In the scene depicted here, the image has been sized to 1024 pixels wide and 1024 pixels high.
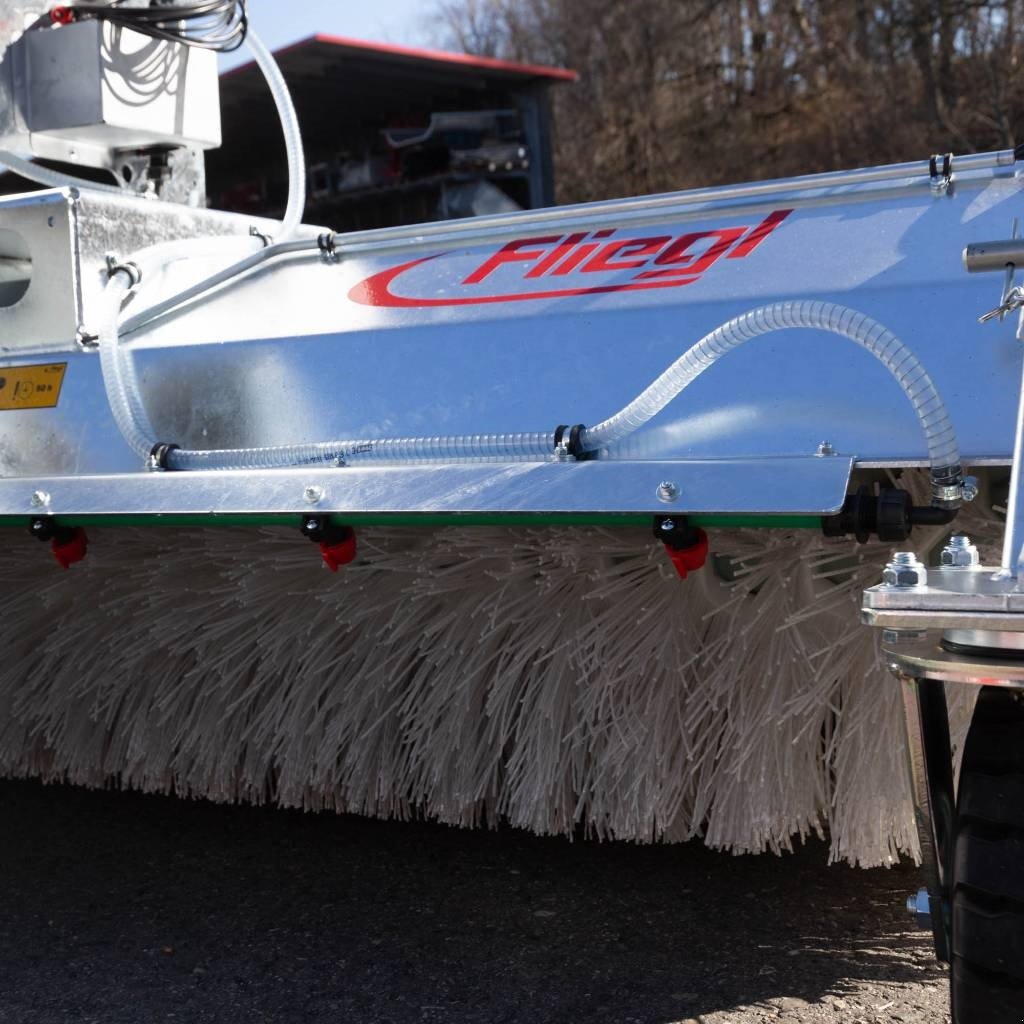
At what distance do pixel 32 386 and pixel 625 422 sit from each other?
124 cm

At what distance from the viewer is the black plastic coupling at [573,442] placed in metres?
1.75

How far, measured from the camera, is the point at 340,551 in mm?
1882

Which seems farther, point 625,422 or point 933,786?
point 625,422

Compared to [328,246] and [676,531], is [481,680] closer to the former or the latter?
[676,531]

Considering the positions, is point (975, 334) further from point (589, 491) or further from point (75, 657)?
point (75, 657)

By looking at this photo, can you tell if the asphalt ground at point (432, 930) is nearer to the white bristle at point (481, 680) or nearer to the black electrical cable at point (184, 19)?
the white bristle at point (481, 680)

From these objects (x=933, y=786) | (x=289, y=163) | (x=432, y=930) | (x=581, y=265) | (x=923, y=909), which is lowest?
(x=432, y=930)

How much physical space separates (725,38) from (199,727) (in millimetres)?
11462

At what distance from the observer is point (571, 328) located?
2.01m

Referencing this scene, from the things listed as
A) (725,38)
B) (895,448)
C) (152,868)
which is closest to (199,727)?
(152,868)

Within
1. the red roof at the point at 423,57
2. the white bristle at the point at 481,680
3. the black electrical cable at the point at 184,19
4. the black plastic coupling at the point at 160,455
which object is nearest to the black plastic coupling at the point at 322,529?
the white bristle at the point at 481,680

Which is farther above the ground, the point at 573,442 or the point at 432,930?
the point at 573,442

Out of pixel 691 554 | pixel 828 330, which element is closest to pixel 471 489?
pixel 691 554

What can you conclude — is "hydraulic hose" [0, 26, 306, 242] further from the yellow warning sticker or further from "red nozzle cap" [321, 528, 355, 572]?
"red nozzle cap" [321, 528, 355, 572]
